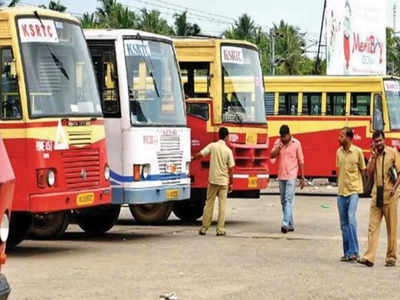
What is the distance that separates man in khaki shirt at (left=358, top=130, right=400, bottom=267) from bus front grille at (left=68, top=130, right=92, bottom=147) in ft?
13.2

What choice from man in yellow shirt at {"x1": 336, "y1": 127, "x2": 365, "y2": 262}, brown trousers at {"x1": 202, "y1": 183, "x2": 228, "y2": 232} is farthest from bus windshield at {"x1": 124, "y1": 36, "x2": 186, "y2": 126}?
man in yellow shirt at {"x1": 336, "y1": 127, "x2": 365, "y2": 262}

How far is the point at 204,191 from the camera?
23609 millimetres

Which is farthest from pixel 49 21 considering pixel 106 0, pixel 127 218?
pixel 106 0

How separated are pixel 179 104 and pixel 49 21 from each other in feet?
14.0

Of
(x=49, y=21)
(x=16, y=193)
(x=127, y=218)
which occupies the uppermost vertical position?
(x=49, y=21)

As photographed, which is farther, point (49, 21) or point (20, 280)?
point (49, 21)

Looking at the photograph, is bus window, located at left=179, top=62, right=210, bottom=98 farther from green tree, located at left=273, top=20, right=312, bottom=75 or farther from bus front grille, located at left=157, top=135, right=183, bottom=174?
green tree, located at left=273, top=20, right=312, bottom=75

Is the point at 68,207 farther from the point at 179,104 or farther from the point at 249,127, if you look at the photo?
the point at 249,127

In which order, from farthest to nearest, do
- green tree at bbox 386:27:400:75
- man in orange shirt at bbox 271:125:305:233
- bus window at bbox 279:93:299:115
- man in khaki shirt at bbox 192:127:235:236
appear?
green tree at bbox 386:27:400:75, bus window at bbox 279:93:299:115, man in orange shirt at bbox 271:125:305:233, man in khaki shirt at bbox 192:127:235:236

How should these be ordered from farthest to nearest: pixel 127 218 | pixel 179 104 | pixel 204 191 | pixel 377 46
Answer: pixel 377 46 → pixel 127 218 → pixel 204 191 → pixel 179 104

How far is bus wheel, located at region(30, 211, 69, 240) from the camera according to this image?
19.2 m

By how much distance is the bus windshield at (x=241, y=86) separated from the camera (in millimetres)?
23781

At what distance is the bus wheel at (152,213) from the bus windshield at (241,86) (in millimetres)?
2080

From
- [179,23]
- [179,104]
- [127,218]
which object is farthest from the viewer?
[179,23]
